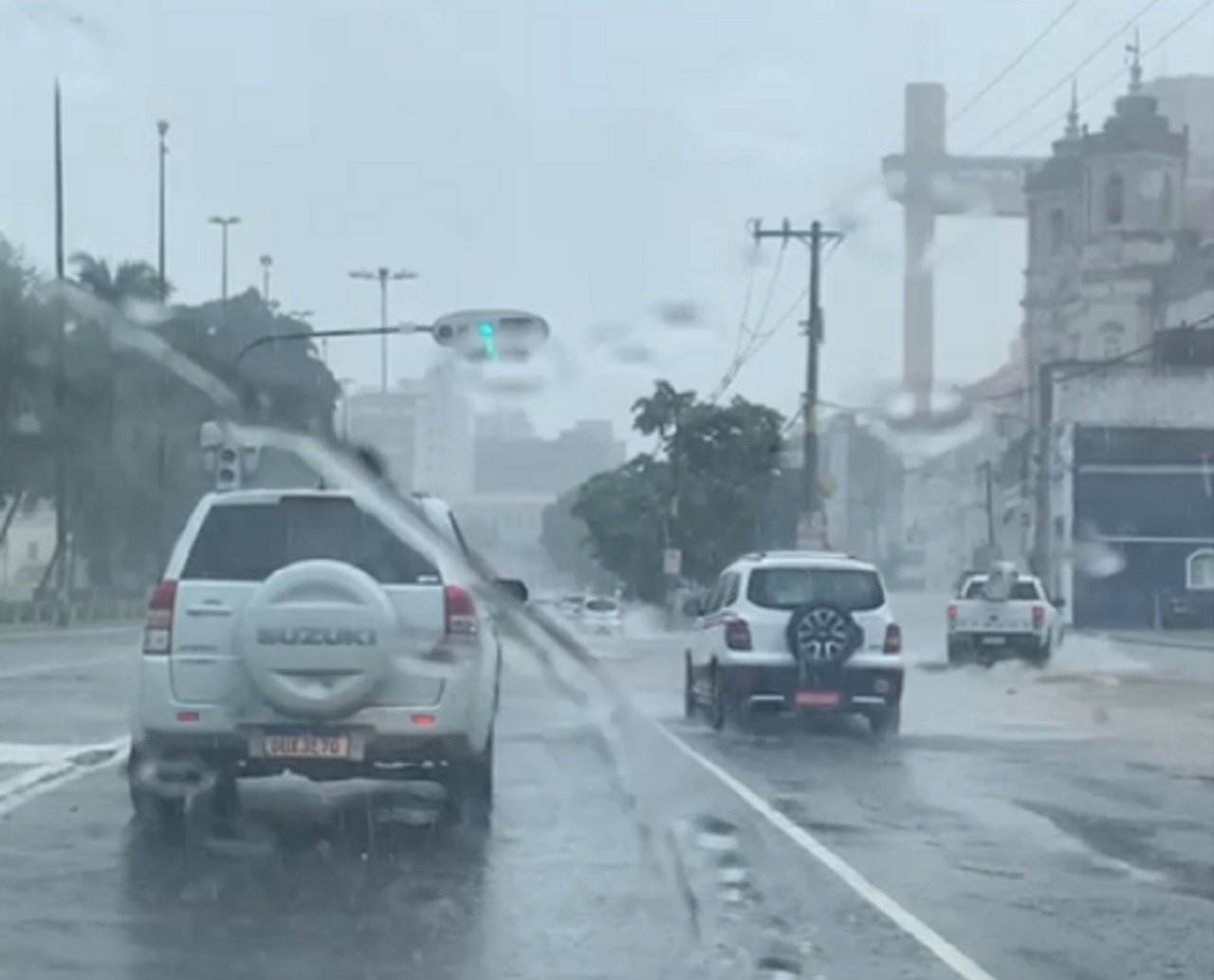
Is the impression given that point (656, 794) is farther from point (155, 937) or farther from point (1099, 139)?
point (1099, 139)

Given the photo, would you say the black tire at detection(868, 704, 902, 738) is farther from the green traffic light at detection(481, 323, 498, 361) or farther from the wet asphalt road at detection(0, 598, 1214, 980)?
the green traffic light at detection(481, 323, 498, 361)

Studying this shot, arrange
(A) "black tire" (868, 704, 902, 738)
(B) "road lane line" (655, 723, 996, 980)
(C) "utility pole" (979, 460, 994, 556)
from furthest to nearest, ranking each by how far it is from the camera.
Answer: (C) "utility pole" (979, 460, 994, 556) → (A) "black tire" (868, 704, 902, 738) → (B) "road lane line" (655, 723, 996, 980)

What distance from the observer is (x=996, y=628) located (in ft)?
143

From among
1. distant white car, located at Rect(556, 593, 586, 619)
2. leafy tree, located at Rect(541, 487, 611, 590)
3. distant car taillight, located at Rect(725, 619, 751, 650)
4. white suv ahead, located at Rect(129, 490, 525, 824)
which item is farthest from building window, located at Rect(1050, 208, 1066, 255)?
white suv ahead, located at Rect(129, 490, 525, 824)

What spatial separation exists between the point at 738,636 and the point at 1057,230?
4484cm

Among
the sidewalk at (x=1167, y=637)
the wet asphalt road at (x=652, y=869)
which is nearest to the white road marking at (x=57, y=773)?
the wet asphalt road at (x=652, y=869)

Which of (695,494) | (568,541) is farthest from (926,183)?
(695,494)

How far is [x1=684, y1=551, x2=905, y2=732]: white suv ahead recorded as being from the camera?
2316 centimetres

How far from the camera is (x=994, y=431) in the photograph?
72.8 metres

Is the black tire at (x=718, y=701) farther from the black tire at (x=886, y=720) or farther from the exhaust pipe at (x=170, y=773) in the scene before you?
the exhaust pipe at (x=170, y=773)

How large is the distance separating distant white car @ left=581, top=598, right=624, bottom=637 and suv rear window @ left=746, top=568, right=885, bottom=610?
20.5 meters

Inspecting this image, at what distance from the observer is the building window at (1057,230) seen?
64.7 m

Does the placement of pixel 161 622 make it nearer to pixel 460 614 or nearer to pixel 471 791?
pixel 460 614

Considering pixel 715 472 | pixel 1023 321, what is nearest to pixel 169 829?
pixel 715 472
